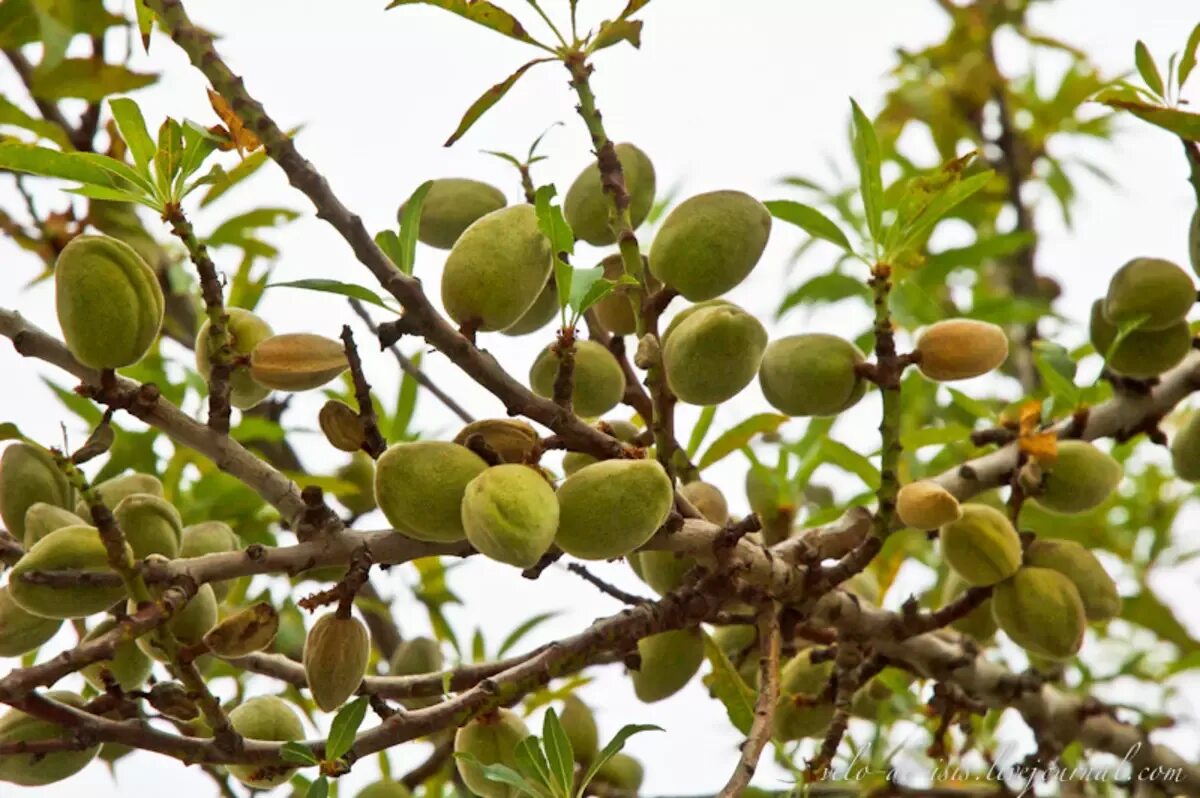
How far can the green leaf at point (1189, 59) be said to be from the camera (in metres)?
1.22

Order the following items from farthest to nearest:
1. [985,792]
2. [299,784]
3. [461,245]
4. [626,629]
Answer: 1. [985,792]
2. [299,784]
3. [626,629]
4. [461,245]

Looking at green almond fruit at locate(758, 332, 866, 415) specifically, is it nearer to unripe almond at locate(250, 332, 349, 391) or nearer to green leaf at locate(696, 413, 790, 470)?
green leaf at locate(696, 413, 790, 470)

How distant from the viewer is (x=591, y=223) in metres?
1.22

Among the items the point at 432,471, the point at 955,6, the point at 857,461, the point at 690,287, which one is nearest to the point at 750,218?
the point at 690,287

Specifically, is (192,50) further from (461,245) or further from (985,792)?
(985,792)

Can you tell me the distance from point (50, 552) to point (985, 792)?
1.19m

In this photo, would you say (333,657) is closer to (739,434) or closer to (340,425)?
(340,425)

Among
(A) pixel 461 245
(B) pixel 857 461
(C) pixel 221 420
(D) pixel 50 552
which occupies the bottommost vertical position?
(D) pixel 50 552

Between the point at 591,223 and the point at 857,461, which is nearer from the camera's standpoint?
the point at 591,223

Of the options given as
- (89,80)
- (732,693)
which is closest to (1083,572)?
(732,693)

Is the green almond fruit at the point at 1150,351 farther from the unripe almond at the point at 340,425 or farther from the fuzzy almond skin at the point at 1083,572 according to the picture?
the unripe almond at the point at 340,425

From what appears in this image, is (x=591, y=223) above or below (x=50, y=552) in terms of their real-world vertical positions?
above

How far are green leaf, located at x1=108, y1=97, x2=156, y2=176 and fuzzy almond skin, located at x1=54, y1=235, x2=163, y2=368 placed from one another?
0.10 m

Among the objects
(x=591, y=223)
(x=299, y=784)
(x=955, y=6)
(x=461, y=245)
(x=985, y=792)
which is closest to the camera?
(x=461, y=245)
